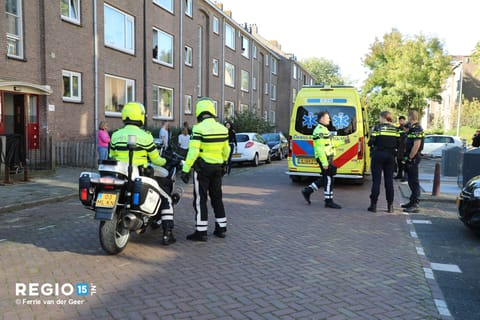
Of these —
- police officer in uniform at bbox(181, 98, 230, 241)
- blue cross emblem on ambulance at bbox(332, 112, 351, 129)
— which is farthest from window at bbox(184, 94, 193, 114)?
police officer in uniform at bbox(181, 98, 230, 241)

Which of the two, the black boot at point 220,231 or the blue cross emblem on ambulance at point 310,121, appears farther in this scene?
the blue cross emblem on ambulance at point 310,121

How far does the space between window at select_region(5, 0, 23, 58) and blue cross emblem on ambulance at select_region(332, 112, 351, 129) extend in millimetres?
9553

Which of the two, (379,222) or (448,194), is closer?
(379,222)

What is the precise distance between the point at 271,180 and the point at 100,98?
7.84m

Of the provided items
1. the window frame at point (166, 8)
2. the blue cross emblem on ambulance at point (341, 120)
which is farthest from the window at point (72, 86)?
the blue cross emblem on ambulance at point (341, 120)

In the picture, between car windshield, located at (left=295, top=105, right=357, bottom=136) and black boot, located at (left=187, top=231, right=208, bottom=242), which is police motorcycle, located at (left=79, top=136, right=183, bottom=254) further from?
car windshield, located at (left=295, top=105, right=357, bottom=136)

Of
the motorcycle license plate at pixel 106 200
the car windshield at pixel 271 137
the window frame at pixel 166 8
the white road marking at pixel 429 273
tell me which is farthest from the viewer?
the car windshield at pixel 271 137

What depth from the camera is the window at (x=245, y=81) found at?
34156 millimetres

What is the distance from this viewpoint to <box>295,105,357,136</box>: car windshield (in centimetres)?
1077

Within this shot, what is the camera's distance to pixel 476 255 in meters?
5.35

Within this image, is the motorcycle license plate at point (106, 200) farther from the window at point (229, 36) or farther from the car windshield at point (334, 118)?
the window at point (229, 36)

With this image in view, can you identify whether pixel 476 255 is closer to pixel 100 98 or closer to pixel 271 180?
pixel 271 180

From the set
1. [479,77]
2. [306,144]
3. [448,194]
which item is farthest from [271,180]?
[479,77]
